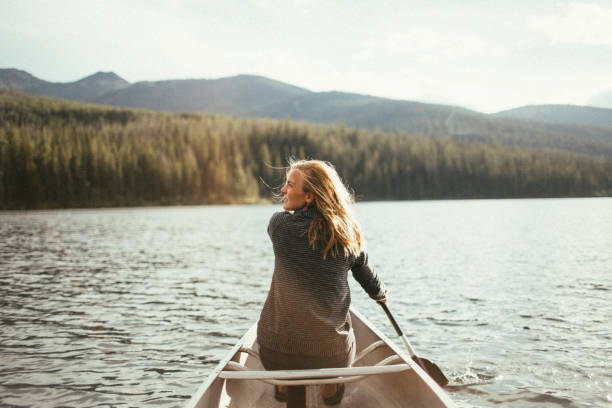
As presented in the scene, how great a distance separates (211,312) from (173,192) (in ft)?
287

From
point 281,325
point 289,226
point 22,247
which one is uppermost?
point 289,226

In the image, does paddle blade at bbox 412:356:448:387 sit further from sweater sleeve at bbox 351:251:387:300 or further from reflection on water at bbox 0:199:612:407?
sweater sleeve at bbox 351:251:387:300

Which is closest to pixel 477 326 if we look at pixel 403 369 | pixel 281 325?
pixel 403 369

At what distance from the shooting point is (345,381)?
411 centimetres

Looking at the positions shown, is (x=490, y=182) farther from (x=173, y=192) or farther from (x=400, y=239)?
(x=400, y=239)

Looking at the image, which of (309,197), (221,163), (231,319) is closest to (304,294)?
(309,197)

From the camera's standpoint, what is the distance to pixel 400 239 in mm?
33719

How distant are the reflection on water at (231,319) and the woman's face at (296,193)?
167 inches

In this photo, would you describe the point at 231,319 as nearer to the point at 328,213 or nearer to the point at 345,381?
the point at 345,381

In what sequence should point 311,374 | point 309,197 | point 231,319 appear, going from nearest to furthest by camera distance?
point 311,374 < point 309,197 < point 231,319

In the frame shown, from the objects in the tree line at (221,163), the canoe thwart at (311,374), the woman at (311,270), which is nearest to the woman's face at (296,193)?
the woman at (311,270)

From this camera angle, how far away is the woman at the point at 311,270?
3924 millimetres

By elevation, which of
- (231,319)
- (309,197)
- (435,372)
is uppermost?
(309,197)

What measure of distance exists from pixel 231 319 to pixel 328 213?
856cm
